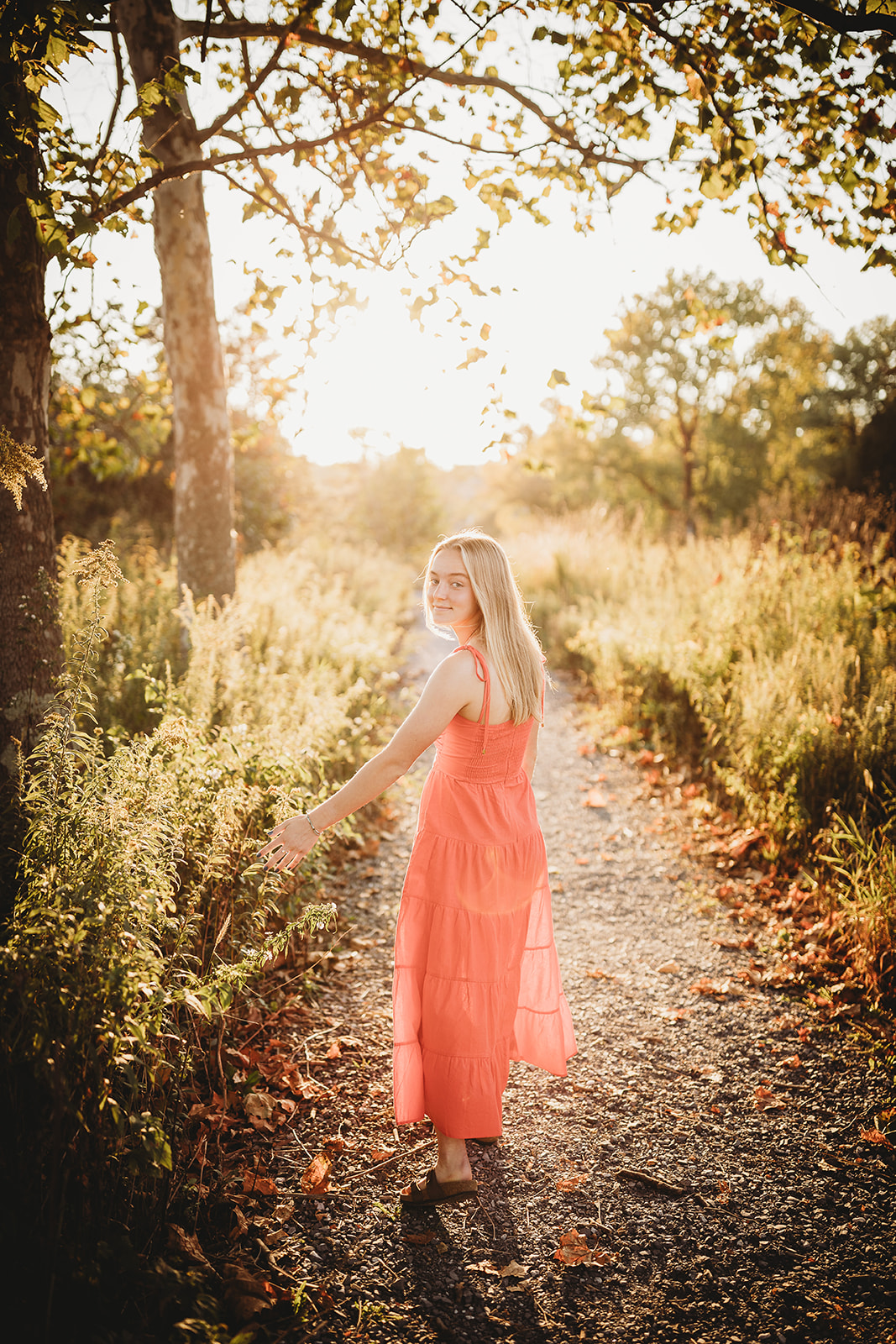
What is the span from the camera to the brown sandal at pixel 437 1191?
7.61ft

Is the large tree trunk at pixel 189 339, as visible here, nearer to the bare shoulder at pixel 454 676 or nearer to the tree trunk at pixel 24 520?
the tree trunk at pixel 24 520

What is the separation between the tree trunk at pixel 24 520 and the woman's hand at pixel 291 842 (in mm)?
1057

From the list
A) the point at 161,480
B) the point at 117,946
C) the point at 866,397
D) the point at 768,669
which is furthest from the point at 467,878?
the point at 866,397

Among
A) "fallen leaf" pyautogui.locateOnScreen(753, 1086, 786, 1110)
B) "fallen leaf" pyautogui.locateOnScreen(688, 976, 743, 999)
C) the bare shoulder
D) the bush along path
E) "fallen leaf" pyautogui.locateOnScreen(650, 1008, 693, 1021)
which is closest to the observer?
the bush along path

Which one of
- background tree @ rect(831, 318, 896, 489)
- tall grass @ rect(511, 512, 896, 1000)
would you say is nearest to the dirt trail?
tall grass @ rect(511, 512, 896, 1000)

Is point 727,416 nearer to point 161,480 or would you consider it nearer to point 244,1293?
point 161,480

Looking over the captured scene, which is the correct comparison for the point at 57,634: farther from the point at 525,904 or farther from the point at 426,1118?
the point at 426,1118

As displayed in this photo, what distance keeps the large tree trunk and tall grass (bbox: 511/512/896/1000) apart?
4.10m

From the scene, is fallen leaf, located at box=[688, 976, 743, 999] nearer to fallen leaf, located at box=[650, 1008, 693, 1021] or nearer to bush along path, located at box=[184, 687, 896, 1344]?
bush along path, located at box=[184, 687, 896, 1344]

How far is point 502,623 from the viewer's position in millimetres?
2441

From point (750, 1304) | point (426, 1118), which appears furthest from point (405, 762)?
point (750, 1304)

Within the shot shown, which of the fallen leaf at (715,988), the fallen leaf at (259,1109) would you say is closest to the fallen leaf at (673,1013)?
the fallen leaf at (715,988)

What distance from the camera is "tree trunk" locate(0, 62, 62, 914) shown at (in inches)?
101

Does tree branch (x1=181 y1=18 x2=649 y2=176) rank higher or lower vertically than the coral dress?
higher
